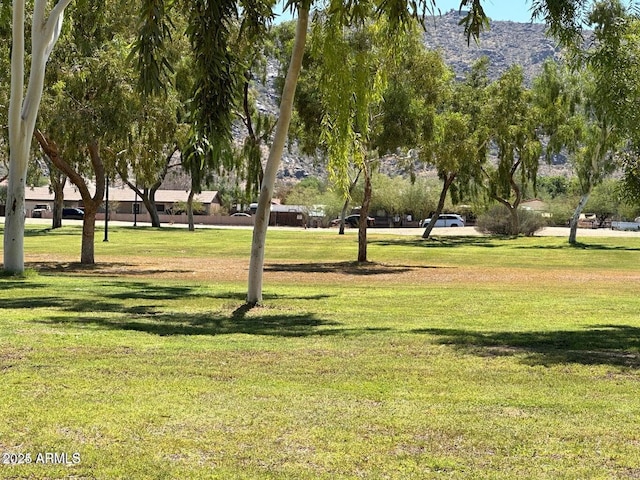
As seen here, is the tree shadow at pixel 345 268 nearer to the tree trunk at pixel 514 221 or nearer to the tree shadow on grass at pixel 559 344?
the tree shadow on grass at pixel 559 344

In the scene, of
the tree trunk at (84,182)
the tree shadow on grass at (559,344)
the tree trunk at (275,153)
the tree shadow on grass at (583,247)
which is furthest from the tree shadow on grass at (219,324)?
the tree shadow on grass at (583,247)

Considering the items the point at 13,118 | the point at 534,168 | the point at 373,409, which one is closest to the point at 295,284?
the point at 13,118

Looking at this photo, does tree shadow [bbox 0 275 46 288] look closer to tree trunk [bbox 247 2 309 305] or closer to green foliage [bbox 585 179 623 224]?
tree trunk [bbox 247 2 309 305]

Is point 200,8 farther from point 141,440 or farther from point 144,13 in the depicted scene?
point 141,440

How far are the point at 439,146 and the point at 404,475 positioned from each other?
33.1 m

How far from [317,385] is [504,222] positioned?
70.8 metres

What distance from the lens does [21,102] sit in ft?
72.5

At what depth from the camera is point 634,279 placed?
30.4 m

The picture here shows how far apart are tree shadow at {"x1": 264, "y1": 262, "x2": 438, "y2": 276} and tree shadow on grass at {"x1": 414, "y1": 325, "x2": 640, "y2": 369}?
18537mm

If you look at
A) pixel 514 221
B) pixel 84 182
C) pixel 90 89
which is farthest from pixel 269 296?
pixel 514 221

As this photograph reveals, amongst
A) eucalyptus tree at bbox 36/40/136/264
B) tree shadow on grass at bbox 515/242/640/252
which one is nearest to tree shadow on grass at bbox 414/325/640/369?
eucalyptus tree at bbox 36/40/136/264

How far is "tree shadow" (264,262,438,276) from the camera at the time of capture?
33.4 metres

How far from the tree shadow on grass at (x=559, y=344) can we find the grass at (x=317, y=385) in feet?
0.13

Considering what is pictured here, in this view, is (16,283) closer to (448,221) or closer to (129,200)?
(448,221)
